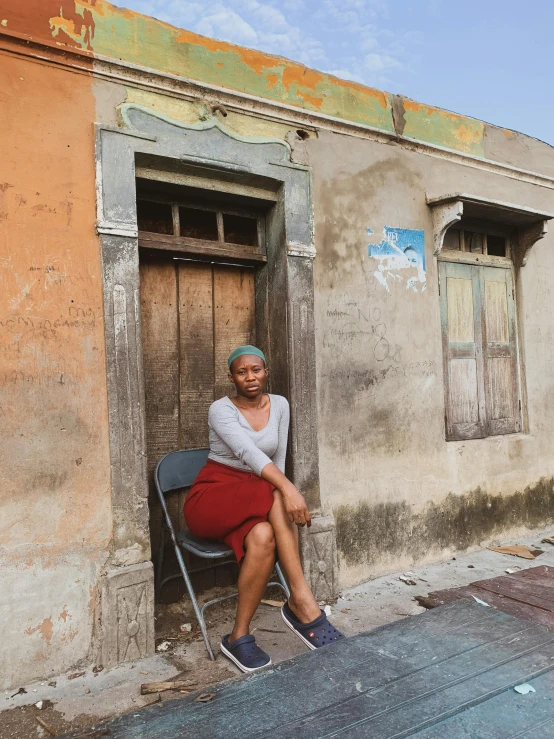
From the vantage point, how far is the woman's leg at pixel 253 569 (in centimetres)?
278

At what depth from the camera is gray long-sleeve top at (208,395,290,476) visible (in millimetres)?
2936

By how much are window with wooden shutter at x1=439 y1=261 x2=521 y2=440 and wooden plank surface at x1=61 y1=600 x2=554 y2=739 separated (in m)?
2.74

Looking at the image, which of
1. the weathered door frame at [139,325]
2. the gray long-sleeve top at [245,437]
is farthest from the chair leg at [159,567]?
the gray long-sleeve top at [245,437]

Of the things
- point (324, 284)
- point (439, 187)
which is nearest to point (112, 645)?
point (324, 284)

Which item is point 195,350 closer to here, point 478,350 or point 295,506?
point 295,506

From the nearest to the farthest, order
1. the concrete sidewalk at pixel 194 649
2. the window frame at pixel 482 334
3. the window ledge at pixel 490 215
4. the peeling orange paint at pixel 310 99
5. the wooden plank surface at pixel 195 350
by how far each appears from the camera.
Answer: the concrete sidewalk at pixel 194 649 < the wooden plank surface at pixel 195 350 < the peeling orange paint at pixel 310 99 < the window ledge at pixel 490 215 < the window frame at pixel 482 334

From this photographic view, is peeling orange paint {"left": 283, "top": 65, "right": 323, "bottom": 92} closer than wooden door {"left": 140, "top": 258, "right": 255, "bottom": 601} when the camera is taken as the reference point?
No

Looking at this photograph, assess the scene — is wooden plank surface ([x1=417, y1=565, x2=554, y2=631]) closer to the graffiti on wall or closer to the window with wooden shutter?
the window with wooden shutter

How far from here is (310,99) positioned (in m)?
3.84

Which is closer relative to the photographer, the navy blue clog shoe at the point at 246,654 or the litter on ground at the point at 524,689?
the litter on ground at the point at 524,689

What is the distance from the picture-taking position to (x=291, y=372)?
12.0 ft

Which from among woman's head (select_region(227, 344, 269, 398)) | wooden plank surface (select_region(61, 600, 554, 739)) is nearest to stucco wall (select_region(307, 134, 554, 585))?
woman's head (select_region(227, 344, 269, 398))

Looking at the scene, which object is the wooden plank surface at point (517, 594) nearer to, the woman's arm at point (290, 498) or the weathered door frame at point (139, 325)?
the weathered door frame at point (139, 325)

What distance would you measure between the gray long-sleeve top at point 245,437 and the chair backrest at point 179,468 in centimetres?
36
